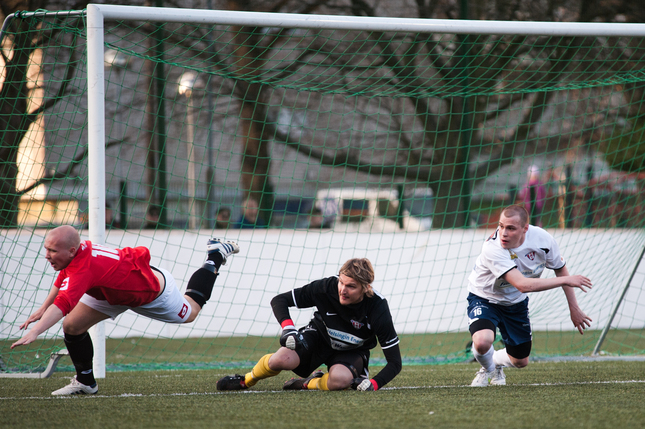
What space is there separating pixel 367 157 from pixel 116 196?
5.95m

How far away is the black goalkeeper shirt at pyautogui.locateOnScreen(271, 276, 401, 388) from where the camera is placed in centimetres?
401

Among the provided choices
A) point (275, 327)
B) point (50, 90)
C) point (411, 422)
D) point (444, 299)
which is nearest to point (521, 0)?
point (444, 299)

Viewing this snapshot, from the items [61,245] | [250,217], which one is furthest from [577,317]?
[250,217]

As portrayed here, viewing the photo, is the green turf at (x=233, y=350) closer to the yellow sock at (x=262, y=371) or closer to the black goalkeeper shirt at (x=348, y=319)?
the yellow sock at (x=262, y=371)

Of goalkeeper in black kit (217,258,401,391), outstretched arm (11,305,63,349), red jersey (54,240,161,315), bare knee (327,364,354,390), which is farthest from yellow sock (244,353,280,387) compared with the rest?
outstretched arm (11,305,63,349)

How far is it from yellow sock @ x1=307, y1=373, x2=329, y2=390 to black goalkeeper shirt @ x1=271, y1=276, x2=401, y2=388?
0.69 ft

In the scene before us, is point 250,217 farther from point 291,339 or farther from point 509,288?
point 291,339

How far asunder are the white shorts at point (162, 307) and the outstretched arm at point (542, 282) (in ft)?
7.08

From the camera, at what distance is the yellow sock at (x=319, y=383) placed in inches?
164

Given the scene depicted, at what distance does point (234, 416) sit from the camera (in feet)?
10.4

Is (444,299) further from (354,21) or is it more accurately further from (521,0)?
(521,0)

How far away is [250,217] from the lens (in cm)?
862

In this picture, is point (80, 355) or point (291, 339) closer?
point (291, 339)

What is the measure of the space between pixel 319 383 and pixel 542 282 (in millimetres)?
1519
